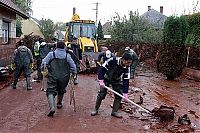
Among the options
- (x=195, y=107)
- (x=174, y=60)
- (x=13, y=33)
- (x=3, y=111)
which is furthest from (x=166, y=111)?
(x=13, y=33)

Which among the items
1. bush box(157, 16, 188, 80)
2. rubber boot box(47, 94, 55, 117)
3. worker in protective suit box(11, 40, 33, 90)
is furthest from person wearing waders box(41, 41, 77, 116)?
bush box(157, 16, 188, 80)

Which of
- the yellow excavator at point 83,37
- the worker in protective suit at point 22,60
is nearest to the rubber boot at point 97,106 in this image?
the worker in protective suit at point 22,60

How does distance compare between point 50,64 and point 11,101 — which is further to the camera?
point 11,101

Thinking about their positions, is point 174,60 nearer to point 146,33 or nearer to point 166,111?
point 166,111

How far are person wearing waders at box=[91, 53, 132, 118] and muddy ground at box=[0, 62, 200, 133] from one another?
1.81ft

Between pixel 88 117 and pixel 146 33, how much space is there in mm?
26097

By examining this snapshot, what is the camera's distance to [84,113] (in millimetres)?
9031

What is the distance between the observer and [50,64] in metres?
8.58

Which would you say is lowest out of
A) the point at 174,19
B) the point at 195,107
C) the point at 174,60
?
the point at 195,107

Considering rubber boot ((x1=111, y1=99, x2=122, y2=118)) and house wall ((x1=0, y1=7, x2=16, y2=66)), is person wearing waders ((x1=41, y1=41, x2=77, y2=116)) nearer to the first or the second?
rubber boot ((x1=111, y1=99, x2=122, y2=118))

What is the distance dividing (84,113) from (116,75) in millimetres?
1333

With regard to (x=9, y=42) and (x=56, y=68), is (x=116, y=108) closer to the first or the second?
(x=56, y=68)

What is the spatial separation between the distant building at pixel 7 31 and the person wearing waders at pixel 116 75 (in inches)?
337

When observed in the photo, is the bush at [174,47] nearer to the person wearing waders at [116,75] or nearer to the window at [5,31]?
the window at [5,31]
